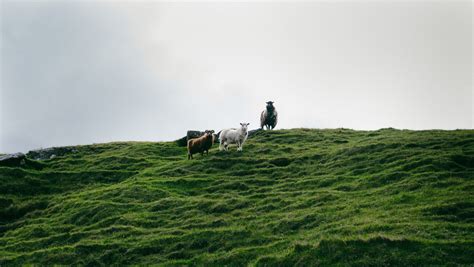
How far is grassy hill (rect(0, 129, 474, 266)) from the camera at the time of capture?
22.1 meters

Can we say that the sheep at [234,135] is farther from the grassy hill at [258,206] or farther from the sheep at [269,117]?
the sheep at [269,117]

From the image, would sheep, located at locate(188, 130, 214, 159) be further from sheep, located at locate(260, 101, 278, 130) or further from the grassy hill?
sheep, located at locate(260, 101, 278, 130)

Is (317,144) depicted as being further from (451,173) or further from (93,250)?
(93,250)

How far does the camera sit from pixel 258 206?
30.0 m

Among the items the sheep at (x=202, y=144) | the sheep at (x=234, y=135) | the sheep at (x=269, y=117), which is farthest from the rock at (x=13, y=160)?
the sheep at (x=269, y=117)

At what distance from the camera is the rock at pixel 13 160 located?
Answer: 43.6 metres

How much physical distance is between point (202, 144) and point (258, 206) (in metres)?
13.3

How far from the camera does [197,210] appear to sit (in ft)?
101

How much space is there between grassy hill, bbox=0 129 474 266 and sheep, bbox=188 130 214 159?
117cm

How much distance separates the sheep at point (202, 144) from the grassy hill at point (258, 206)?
117cm

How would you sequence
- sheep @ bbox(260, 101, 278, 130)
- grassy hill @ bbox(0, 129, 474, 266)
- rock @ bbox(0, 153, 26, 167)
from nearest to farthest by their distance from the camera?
grassy hill @ bbox(0, 129, 474, 266) → rock @ bbox(0, 153, 26, 167) → sheep @ bbox(260, 101, 278, 130)

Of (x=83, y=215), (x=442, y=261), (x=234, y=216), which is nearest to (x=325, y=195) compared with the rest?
(x=234, y=216)

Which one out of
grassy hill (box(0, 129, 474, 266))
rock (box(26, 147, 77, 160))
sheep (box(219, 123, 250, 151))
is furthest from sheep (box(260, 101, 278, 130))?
rock (box(26, 147, 77, 160))

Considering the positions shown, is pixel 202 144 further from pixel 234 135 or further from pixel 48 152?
pixel 48 152
